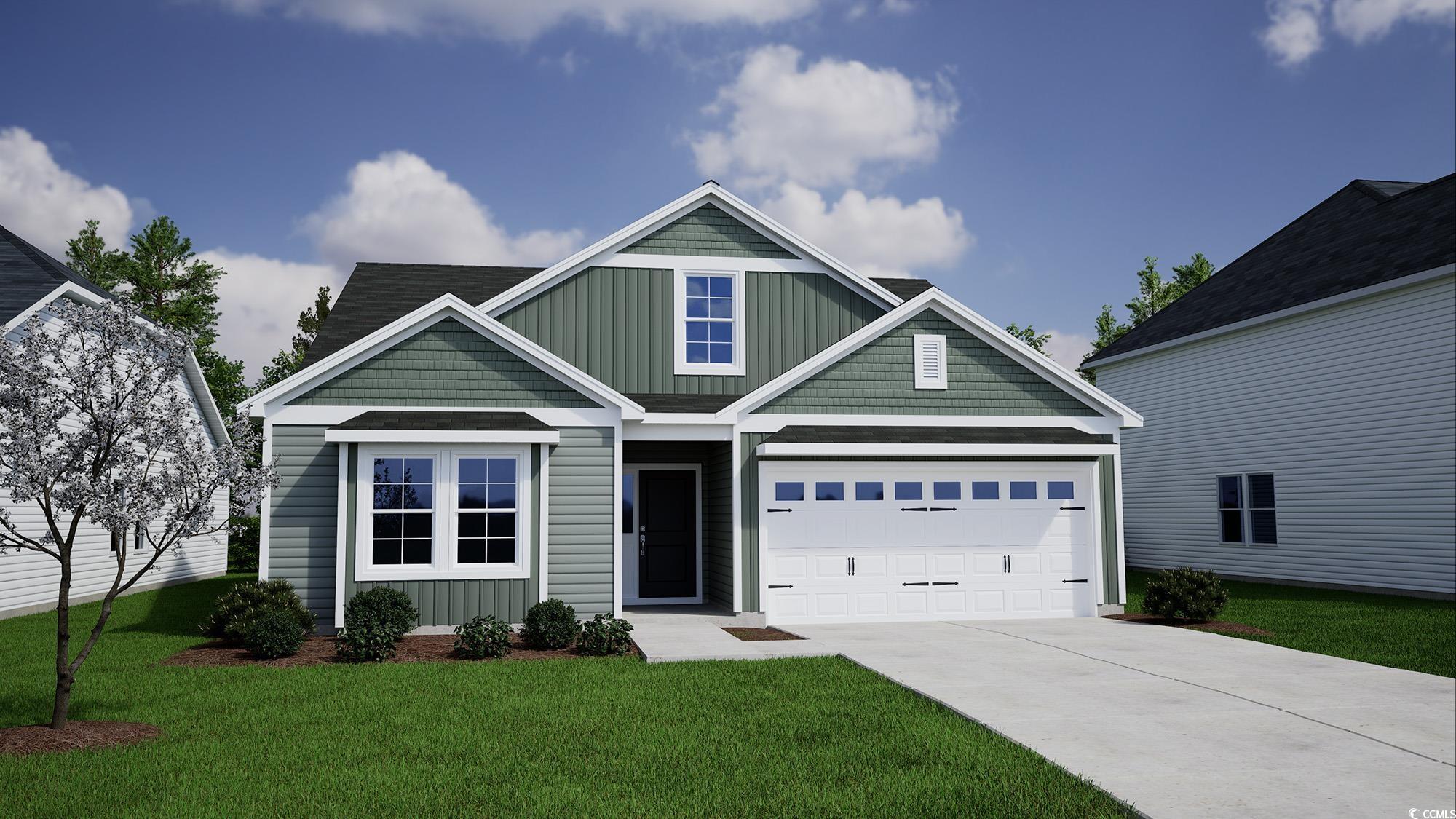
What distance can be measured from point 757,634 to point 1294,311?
1418 cm

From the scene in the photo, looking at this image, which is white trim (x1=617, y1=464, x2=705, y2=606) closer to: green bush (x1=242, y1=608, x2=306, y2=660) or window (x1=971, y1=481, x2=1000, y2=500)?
window (x1=971, y1=481, x2=1000, y2=500)

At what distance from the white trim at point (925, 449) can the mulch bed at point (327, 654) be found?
4.11 metres

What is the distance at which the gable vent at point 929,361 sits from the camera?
1562cm

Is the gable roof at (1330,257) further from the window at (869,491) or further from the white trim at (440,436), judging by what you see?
the white trim at (440,436)


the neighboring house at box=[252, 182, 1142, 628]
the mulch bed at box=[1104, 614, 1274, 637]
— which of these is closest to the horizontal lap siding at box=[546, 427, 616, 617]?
the neighboring house at box=[252, 182, 1142, 628]

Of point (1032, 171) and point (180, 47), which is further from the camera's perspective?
point (1032, 171)

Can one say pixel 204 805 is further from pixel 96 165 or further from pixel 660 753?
pixel 96 165

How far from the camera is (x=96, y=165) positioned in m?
27.4

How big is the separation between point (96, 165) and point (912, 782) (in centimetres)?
3005

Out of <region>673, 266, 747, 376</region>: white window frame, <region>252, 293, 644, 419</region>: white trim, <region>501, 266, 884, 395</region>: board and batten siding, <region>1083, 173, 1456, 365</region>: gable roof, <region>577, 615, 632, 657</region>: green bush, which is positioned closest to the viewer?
<region>577, 615, 632, 657</region>: green bush

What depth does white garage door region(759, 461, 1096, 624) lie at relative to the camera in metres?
14.9

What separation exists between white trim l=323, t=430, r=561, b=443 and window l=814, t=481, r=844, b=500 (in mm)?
4196

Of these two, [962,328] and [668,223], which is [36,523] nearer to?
[668,223]

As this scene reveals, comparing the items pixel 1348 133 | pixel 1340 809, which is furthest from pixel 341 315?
pixel 1348 133
